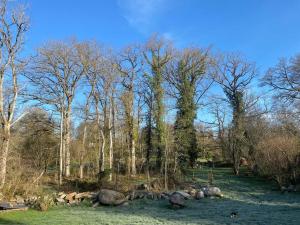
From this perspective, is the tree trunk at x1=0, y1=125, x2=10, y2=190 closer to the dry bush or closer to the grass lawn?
the grass lawn

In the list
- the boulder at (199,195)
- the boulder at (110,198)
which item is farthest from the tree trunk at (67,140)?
the boulder at (199,195)

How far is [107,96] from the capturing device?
27.4m

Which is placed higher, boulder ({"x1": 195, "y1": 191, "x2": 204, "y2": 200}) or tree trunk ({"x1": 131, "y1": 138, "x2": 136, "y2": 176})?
tree trunk ({"x1": 131, "y1": 138, "x2": 136, "y2": 176})

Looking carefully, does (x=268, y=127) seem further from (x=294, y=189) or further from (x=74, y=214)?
(x=74, y=214)

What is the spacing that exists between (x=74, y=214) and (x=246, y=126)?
19.4 meters

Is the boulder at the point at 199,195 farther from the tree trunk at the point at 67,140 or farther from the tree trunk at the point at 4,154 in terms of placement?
the tree trunk at the point at 67,140

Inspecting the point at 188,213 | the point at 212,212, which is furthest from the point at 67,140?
the point at 212,212

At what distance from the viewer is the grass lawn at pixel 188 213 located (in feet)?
32.7

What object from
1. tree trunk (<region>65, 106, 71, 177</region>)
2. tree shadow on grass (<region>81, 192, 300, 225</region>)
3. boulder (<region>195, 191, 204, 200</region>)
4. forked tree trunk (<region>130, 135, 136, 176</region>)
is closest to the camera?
tree shadow on grass (<region>81, 192, 300, 225</region>)

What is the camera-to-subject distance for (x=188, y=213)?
11.5 metres

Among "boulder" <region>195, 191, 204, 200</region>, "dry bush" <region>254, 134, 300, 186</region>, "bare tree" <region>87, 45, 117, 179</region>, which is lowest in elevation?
"boulder" <region>195, 191, 204, 200</region>

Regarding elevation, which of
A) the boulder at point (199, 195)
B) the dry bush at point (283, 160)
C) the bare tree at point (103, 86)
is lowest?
the boulder at point (199, 195)

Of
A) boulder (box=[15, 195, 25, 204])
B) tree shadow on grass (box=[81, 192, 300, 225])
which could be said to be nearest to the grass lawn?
tree shadow on grass (box=[81, 192, 300, 225])

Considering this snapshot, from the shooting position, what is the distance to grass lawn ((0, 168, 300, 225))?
9.95 meters
